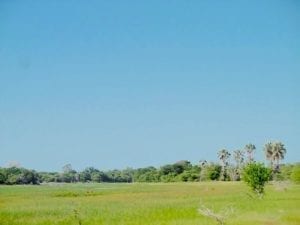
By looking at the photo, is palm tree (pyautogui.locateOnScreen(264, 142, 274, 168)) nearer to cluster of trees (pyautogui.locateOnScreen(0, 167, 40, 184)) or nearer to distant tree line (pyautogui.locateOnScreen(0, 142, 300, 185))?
distant tree line (pyautogui.locateOnScreen(0, 142, 300, 185))

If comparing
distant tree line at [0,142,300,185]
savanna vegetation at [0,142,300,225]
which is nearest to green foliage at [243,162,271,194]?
savanna vegetation at [0,142,300,225]

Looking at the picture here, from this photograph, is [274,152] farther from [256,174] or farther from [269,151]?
[256,174]

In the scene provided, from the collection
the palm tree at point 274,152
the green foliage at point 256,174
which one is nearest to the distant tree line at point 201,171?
the palm tree at point 274,152

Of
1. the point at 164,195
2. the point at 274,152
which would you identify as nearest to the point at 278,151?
the point at 274,152

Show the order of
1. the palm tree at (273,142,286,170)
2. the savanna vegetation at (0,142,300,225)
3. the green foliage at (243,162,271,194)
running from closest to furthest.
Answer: the savanna vegetation at (0,142,300,225)
the green foliage at (243,162,271,194)
the palm tree at (273,142,286,170)

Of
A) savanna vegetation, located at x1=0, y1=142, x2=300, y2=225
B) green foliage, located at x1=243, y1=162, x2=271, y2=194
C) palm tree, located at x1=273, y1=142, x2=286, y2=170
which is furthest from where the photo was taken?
palm tree, located at x1=273, y1=142, x2=286, y2=170

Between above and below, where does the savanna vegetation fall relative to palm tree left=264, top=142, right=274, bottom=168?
Answer: below

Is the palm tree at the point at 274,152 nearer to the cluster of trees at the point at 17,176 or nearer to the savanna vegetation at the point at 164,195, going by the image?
the savanna vegetation at the point at 164,195

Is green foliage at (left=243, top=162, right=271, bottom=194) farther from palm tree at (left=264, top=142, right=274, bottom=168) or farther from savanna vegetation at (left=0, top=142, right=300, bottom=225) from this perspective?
palm tree at (left=264, top=142, right=274, bottom=168)

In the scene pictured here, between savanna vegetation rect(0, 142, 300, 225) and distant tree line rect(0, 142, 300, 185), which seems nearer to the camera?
savanna vegetation rect(0, 142, 300, 225)

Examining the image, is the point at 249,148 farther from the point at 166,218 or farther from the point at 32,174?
the point at 166,218

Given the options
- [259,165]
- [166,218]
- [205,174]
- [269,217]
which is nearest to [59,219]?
[166,218]

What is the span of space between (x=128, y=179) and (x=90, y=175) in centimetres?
1204

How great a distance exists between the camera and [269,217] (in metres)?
30.0
